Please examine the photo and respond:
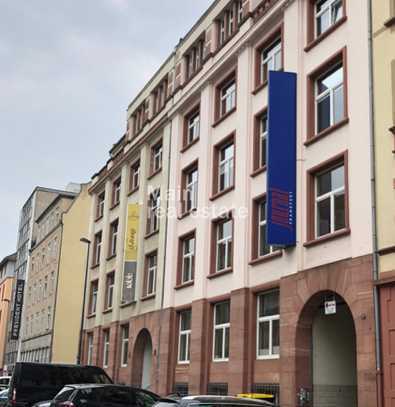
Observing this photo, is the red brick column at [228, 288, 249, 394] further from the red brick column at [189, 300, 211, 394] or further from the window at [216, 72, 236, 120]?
the window at [216, 72, 236, 120]

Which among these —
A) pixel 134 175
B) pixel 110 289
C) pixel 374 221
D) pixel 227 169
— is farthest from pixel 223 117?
pixel 110 289

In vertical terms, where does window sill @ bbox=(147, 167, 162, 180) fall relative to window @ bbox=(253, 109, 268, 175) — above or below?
above

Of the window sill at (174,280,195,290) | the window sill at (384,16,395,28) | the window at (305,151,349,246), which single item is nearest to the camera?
the window sill at (384,16,395,28)

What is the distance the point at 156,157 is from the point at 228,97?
8126 mm

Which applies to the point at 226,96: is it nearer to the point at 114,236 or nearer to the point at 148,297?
the point at 148,297

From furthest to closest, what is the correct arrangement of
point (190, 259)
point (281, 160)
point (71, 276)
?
point (71, 276) → point (190, 259) → point (281, 160)

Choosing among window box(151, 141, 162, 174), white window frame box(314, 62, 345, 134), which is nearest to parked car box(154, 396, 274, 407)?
white window frame box(314, 62, 345, 134)

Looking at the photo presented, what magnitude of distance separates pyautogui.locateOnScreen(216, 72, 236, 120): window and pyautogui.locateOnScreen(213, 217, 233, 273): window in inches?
179

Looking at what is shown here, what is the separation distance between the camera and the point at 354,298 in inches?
693

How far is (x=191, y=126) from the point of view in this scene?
102 feet

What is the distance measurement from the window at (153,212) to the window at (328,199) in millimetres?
12940

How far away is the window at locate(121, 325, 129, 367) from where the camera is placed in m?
34.0

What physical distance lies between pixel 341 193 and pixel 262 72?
7.80 m

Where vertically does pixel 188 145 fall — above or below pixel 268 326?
above
